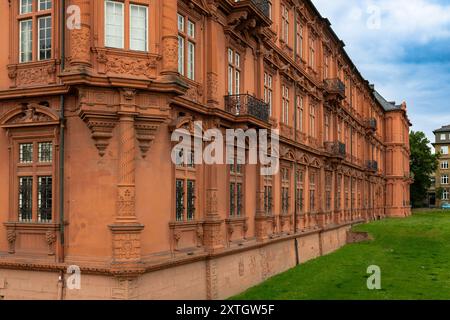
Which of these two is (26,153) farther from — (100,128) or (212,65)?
(212,65)

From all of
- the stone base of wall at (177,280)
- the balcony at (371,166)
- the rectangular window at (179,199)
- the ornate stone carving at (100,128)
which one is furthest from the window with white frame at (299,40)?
the balcony at (371,166)

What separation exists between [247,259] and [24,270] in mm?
9288

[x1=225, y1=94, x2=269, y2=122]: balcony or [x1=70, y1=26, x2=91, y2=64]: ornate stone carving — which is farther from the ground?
[x1=70, y1=26, x2=91, y2=64]: ornate stone carving

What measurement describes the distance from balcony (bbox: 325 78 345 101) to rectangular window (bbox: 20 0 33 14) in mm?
23840

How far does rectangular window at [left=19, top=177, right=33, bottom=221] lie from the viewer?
15727 mm

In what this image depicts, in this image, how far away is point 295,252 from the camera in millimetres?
28719

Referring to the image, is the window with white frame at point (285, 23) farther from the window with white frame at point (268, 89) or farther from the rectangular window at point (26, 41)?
the rectangular window at point (26, 41)

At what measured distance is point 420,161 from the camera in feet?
304

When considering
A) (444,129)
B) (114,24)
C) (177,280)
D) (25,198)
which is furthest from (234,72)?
(444,129)

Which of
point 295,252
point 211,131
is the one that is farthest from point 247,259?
point 295,252

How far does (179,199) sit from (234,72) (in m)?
6.79

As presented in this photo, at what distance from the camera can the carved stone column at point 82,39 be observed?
14.2 metres

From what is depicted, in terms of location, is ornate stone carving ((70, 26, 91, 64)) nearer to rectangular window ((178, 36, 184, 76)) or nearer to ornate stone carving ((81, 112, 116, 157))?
ornate stone carving ((81, 112, 116, 157))

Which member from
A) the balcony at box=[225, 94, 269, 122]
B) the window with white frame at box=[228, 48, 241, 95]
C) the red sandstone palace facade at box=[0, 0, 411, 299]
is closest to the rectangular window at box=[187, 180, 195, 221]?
the red sandstone palace facade at box=[0, 0, 411, 299]
